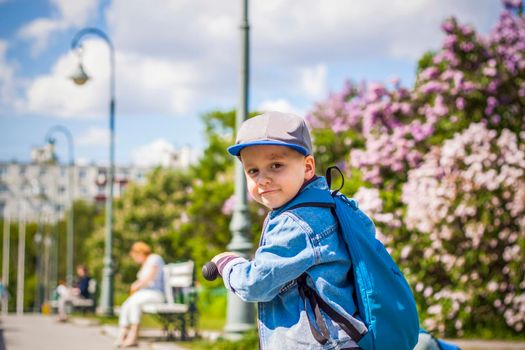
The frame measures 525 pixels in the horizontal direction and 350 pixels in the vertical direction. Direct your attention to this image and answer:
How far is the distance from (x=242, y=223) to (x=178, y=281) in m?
3.36

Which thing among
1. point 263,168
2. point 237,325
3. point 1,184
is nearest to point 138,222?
point 237,325

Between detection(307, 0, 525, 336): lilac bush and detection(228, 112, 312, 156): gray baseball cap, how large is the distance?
9.13 meters

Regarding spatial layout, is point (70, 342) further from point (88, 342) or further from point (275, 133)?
point (275, 133)

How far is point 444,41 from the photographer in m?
14.3

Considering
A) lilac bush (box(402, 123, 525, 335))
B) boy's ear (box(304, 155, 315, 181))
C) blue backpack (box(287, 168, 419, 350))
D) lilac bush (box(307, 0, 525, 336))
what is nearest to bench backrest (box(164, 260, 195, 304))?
lilac bush (box(307, 0, 525, 336))

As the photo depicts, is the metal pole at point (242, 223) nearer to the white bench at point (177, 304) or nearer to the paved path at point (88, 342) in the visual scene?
the paved path at point (88, 342)

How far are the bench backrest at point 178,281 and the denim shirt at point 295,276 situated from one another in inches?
Answer: 376

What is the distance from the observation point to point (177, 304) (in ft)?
40.5

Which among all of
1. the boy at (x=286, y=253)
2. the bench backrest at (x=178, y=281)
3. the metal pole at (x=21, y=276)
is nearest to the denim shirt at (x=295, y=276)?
the boy at (x=286, y=253)

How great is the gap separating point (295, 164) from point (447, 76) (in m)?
11.6

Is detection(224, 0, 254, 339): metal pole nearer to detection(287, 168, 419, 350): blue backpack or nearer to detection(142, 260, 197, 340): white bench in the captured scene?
detection(142, 260, 197, 340): white bench

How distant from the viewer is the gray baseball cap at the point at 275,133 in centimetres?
285

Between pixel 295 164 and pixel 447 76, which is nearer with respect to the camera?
pixel 295 164

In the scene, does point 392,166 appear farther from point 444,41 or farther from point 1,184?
point 1,184
